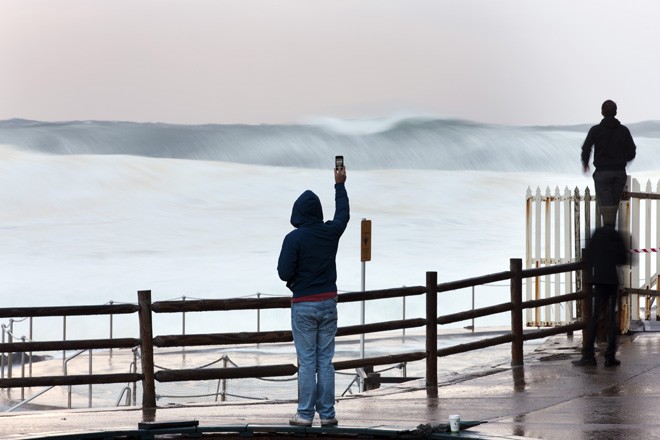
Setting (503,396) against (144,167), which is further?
(144,167)

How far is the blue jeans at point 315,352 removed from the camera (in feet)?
23.0

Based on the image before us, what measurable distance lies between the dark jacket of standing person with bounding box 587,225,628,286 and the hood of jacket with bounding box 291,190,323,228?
3373 millimetres

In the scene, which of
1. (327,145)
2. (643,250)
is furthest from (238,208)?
(643,250)

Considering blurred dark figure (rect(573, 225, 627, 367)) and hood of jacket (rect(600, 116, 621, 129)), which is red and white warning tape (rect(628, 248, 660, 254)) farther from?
blurred dark figure (rect(573, 225, 627, 367))

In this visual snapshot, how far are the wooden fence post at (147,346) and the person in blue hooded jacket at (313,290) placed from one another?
65.7 inches

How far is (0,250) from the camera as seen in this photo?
4016 centimetres

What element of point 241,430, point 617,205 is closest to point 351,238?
point 617,205

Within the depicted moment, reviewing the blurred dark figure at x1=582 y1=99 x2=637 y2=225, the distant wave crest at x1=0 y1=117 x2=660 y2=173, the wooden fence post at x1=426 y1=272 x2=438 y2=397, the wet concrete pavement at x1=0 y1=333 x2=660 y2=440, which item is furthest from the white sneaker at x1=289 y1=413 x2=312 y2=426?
the distant wave crest at x1=0 y1=117 x2=660 y2=173

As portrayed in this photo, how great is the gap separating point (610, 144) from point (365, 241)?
2.73m

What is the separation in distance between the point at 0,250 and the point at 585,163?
32.1m

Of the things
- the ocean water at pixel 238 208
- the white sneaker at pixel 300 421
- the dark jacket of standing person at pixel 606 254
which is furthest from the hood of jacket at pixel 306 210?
the ocean water at pixel 238 208

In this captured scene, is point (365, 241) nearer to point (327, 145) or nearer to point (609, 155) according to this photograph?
point (609, 155)

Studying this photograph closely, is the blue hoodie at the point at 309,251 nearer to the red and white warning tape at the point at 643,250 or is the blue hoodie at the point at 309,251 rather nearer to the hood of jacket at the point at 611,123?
the hood of jacket at the point at 611,123

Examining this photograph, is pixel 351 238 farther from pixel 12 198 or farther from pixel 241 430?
pixel 241 430
